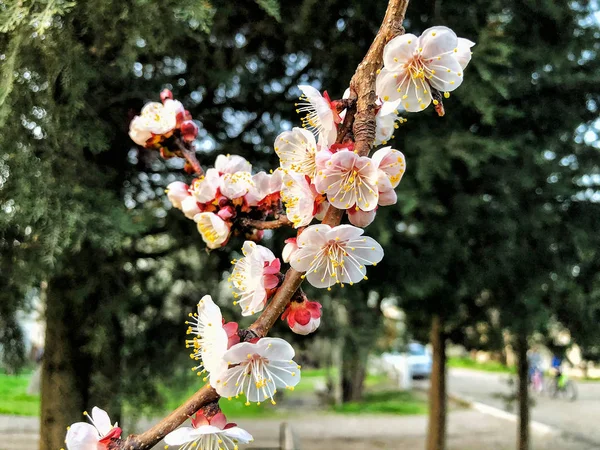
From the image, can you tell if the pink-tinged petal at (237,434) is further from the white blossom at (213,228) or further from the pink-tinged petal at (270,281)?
the white blossom at (213,228)

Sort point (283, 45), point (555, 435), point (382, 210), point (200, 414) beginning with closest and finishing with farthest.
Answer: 1. point (200, 414)
2. point (382, 210)
3. point (283, 45)
4. point (555, 435)

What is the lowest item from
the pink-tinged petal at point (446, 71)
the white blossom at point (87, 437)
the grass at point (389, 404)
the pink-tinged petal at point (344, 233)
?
the grass at point (389, 404)

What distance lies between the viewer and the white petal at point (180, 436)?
0.85 metres

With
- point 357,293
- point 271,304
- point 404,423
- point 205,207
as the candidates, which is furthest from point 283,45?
point 404,423

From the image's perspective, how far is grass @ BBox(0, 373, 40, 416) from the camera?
1046cm

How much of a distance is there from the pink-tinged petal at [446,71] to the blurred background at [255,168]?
1.08 meters

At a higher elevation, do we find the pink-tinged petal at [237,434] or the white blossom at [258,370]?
the white blossom at [258,370]

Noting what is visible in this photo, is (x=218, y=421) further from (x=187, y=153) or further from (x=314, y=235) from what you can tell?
(x=187, y=153)

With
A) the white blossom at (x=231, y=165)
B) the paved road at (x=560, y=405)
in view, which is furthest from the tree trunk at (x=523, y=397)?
the white blossom at (x=231, y=165)

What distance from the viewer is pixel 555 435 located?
968 cm

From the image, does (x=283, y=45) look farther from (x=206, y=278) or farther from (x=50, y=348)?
(x=50, y=348)

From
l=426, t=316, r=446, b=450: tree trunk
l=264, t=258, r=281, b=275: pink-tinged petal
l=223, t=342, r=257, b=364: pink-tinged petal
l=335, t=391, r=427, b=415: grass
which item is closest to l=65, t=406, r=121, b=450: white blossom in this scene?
l=223, t=342, r=257, b=364: pink-tinged petal

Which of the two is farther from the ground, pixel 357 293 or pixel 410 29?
pixel 410 29

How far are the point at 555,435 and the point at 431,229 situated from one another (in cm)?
771
